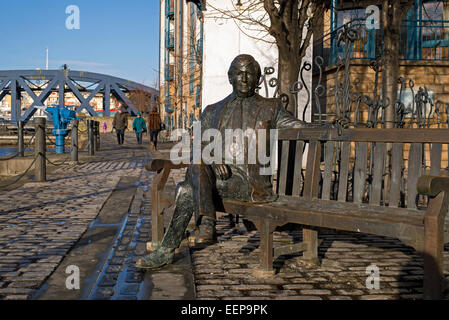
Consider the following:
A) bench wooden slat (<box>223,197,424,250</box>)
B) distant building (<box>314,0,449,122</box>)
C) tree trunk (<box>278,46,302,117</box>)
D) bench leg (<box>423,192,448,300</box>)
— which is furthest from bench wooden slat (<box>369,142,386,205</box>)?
distant building (<box>314,0,449,122</box>)

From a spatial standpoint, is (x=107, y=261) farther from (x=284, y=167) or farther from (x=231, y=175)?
(x=284, y=167)

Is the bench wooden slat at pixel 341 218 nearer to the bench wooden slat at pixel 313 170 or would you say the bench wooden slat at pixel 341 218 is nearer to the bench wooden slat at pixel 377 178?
the bench wooden slat at pixel 313 170

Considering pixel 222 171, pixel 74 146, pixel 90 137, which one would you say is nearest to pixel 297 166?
pixel 222 171

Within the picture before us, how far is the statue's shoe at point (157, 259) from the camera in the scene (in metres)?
3.99

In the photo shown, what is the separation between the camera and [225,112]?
172 inches

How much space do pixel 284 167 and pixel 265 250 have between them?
0.98m

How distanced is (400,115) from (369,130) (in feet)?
14.2

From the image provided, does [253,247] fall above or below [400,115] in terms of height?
below

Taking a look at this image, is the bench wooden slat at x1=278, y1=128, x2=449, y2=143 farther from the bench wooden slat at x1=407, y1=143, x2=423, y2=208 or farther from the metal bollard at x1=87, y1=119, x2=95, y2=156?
the metal bollard at x1=87, y1=119, x2=95, y2=156

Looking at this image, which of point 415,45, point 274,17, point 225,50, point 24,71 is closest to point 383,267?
point 274,17

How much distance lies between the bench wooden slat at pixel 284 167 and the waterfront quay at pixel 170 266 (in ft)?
1.54

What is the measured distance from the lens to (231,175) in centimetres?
422
